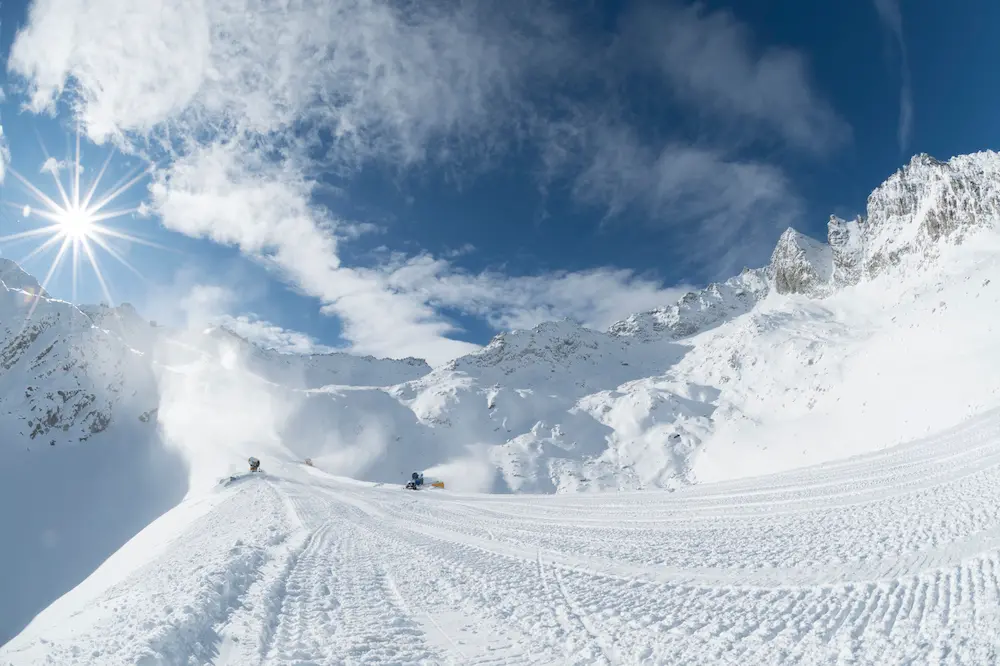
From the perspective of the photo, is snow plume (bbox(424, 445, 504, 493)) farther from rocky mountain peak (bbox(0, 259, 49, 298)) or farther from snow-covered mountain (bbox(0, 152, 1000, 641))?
rocky mountain peak (bbox(0, 259, 49, 298))

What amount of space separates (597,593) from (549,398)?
109824mm

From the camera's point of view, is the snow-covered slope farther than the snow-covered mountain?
Yes

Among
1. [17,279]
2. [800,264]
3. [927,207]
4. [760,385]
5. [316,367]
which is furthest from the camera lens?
[316,367]

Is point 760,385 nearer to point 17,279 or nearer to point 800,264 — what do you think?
point 800,264

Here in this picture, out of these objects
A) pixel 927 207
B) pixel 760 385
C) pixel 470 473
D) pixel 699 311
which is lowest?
pixel 470 473

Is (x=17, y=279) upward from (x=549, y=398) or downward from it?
upward

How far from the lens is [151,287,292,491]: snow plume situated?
2653 inches

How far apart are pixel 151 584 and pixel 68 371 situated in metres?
115

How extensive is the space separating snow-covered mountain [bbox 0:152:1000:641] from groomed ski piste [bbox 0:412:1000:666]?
89.7ft

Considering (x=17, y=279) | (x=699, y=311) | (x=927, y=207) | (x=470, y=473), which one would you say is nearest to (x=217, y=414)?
(x=470, y=473)

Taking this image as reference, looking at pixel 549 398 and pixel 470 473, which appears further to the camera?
pixel 549 398

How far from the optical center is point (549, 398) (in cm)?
11612

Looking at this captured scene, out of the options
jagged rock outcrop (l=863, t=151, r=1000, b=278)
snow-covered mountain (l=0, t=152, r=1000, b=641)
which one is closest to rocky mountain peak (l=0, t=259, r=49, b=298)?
snow-covered mountain (l=0, t=152, r=1000, b=641)

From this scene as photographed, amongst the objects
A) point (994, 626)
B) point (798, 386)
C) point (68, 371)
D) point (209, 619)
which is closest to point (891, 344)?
point (798, 386)
